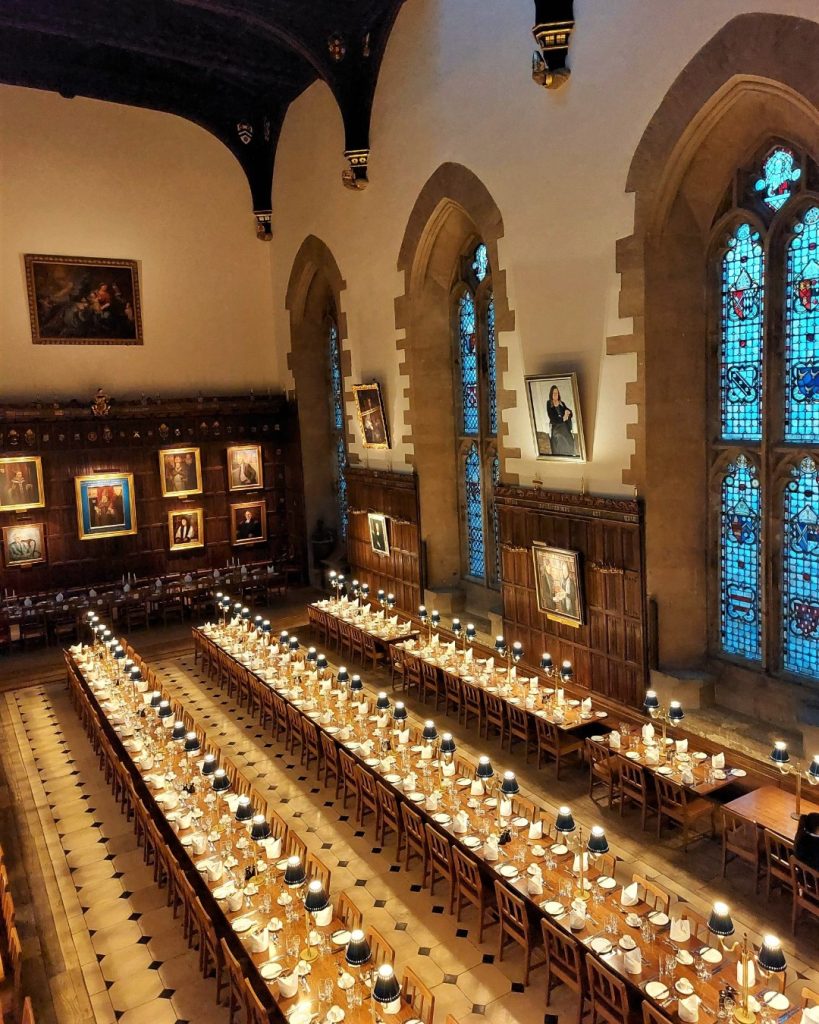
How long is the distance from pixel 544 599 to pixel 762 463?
3501 mm

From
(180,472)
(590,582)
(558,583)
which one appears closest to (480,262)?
(558,583)

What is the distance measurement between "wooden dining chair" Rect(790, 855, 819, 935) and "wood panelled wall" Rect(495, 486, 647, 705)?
11.2ft

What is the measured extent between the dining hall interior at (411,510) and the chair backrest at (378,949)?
0.15 feet

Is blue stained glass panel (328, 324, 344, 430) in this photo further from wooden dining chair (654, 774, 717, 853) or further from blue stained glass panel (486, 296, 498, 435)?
wooden dining chair (654, 774, 717, 853)

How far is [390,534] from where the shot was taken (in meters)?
14.8

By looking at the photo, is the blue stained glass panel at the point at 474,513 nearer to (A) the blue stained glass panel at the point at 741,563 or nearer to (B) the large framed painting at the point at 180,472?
(A) the blue stained glass panel at the point at 741,563

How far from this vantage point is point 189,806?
725 centimetres

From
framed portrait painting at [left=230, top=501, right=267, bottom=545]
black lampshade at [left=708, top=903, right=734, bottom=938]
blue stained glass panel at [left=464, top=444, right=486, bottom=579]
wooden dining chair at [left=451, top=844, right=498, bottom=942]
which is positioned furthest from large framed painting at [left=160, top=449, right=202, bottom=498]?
black lampshade at [left=708, top=903, right=734, bottom=938]

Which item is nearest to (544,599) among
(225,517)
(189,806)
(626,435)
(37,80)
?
(626,435)

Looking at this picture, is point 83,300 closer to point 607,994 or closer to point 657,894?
point 657,894

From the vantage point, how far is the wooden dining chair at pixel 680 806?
7.27 metres

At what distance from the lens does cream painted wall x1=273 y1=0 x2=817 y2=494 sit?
866 centimetres

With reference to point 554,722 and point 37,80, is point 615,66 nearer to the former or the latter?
point 554,722

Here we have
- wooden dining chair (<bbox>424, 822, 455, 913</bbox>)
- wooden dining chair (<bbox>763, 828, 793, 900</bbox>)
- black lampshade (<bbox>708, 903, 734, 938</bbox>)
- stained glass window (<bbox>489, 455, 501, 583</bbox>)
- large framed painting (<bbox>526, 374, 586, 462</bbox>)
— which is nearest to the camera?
Result: black lampshade (<bbox>708, 903, 734, 938</bbox>)
